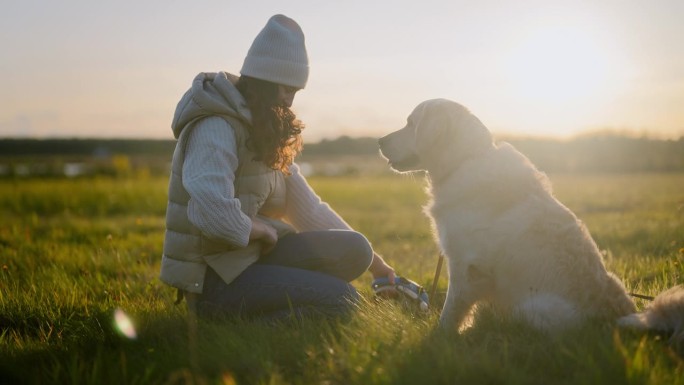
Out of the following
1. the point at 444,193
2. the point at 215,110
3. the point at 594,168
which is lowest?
the point at 594,168

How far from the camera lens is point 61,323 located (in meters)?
4.29

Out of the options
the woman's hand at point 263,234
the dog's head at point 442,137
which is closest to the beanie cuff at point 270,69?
the woman's hand at point 263,234

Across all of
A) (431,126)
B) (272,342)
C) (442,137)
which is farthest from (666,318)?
(272,342)

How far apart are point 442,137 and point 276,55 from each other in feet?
4.30

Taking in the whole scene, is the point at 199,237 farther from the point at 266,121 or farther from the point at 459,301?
the point at 459,301

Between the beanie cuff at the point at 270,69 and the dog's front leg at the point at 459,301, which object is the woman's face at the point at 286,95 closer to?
the beanie cuff at the point at 270,69

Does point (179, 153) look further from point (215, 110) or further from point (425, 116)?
point (425, 116)

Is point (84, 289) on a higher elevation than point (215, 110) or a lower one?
lower

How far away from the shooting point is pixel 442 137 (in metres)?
4.52

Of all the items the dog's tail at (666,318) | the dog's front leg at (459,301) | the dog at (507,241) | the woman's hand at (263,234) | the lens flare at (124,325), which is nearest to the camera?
the dog's tail at (666,318)

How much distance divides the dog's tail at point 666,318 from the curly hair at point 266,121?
235 cm

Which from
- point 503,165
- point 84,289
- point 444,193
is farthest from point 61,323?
point 503,165

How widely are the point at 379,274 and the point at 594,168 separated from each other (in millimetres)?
28519

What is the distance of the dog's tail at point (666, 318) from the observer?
3361mm
